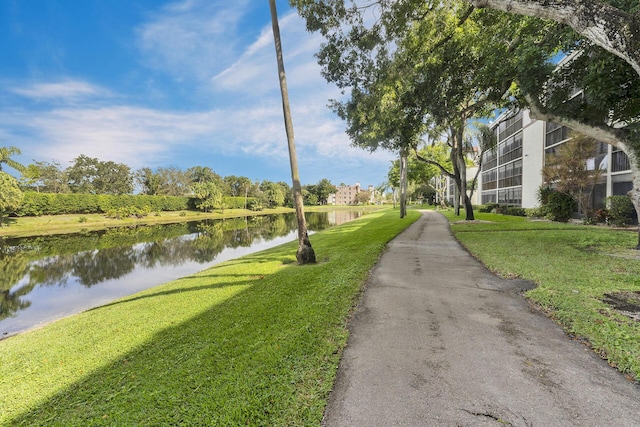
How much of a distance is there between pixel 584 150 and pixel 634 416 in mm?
19322

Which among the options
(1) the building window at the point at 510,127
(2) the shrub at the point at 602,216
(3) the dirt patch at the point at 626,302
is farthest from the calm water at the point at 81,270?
(1) the building window at the point at 510,127

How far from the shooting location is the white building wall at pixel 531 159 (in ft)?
77.9

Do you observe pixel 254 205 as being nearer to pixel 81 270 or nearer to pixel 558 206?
pixel 81 270

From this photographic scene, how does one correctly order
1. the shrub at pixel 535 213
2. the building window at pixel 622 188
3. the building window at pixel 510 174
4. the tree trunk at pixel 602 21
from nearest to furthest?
the tree trunk at pixel 602 21 → the building window at pixel 622 188 → the shrub at pixel 535 213 → the building window at pixel 510 174

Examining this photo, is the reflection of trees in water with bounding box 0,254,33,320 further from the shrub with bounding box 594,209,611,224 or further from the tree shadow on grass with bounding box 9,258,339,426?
the shrub with bounding box 594,209,611,224

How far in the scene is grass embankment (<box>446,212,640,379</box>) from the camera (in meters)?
3.24

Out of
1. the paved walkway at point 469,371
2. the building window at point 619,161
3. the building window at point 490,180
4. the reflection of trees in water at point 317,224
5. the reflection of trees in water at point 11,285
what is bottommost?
the reflection of trees in water at point 11,285

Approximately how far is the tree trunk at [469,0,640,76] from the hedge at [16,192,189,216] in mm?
49643

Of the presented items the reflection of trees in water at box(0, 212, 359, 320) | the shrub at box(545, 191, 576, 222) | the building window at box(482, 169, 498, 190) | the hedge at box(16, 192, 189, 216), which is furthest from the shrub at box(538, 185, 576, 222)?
the hedge at box(16, 192, 189, 216)

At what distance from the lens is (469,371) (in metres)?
2.75

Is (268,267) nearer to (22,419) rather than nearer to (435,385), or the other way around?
(22,419)

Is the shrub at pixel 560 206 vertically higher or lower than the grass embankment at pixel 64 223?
higher

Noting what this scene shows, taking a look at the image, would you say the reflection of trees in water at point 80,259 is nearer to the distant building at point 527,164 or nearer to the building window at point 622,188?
the distant building at point 527,164

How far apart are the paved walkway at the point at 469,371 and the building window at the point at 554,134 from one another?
23.2 meters
